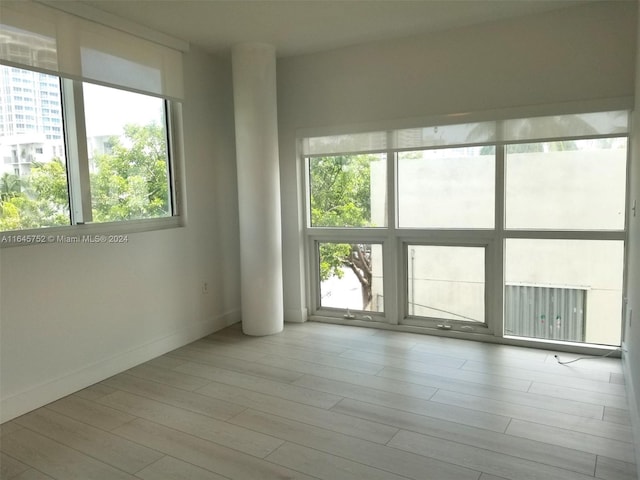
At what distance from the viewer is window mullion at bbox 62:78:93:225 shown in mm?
3080

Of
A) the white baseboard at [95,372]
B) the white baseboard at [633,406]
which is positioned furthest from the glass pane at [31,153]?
the white baseboard at [633,406]

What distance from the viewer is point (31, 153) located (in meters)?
2.87

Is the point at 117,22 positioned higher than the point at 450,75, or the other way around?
the point at 117,22

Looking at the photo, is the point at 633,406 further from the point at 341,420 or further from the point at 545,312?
the point at 341,420

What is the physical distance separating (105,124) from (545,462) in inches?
134

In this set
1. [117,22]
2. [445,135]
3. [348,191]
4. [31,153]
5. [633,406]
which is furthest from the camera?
[348,191]

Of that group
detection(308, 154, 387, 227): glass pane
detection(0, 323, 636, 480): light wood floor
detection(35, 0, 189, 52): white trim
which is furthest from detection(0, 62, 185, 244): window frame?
detection(308, 154, 387, 227): glass pane

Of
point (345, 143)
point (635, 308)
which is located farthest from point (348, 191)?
point (635, 308)

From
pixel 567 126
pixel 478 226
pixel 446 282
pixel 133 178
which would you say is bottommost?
pixel 446 282

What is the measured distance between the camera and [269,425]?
8.45 ft

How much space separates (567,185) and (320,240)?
217cm

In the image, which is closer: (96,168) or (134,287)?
(96,168)

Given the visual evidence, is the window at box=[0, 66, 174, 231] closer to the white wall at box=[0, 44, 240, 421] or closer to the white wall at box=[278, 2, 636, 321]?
the white wall at box=[0, 44, 240, 421]

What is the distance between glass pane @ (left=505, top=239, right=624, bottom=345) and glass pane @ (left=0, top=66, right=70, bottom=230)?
334 centimetres
